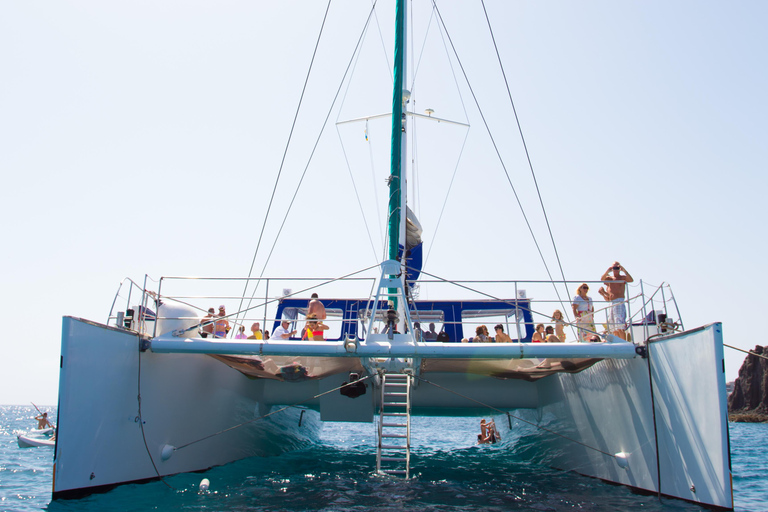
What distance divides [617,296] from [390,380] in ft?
12.0

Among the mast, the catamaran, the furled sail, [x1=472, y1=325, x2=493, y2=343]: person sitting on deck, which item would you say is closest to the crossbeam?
the catamaran

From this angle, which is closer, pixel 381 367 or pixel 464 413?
pixel 381 367

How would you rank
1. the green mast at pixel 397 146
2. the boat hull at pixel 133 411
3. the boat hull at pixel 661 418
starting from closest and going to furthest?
the boat hull at pixel 661 418
the boat hull at pixel 133 411
the green mast at pixel 397 146

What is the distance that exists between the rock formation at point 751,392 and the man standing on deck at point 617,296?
49.1 meters

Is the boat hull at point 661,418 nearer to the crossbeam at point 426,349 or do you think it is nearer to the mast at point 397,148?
the crossbeam at point 426,349

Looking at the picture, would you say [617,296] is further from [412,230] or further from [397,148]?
[412,230]

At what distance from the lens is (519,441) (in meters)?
11.4

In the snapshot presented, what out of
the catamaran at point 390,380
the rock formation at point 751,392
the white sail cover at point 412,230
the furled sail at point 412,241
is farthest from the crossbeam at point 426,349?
the rock formation at point 751,392

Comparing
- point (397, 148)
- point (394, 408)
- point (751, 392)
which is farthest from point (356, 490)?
point (751, 392)

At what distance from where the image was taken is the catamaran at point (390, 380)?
18.2 ft

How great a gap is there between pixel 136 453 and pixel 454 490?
3816 millimetres

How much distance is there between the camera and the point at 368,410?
8664 millimetres

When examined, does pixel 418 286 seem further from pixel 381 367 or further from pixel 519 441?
pixel 381 367

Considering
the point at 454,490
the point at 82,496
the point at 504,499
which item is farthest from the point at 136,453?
the point at 504,499
